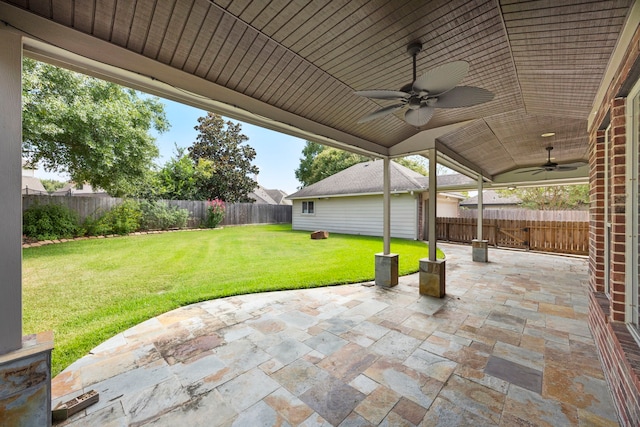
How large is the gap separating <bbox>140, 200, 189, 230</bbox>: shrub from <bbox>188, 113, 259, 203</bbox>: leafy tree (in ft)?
22.0

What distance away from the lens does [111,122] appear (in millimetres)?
9555

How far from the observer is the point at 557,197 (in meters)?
18.2

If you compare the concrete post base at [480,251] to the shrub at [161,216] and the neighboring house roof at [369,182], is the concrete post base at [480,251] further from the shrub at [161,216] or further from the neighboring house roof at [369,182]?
the shrub at [161,216]

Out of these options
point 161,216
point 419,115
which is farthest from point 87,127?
point 419,115

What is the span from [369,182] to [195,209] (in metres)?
10.6

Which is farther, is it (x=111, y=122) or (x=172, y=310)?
(x=111, y=122)

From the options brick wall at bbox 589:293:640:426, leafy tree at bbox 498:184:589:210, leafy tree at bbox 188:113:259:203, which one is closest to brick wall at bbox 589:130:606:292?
brick wall at bbox 589:293:640:426

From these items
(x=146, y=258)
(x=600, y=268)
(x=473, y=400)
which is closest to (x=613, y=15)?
(x=600, y=268)

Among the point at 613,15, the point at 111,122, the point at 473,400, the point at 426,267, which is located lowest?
the point at 473,400

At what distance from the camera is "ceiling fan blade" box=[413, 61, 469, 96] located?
81.0 inches

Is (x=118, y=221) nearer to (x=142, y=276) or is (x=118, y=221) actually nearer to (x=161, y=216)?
(x=161, y=216)

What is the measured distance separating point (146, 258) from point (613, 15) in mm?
9388

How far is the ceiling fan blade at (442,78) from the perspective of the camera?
2.06m

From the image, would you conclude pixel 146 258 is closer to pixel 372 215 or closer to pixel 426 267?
pixel 426 267
